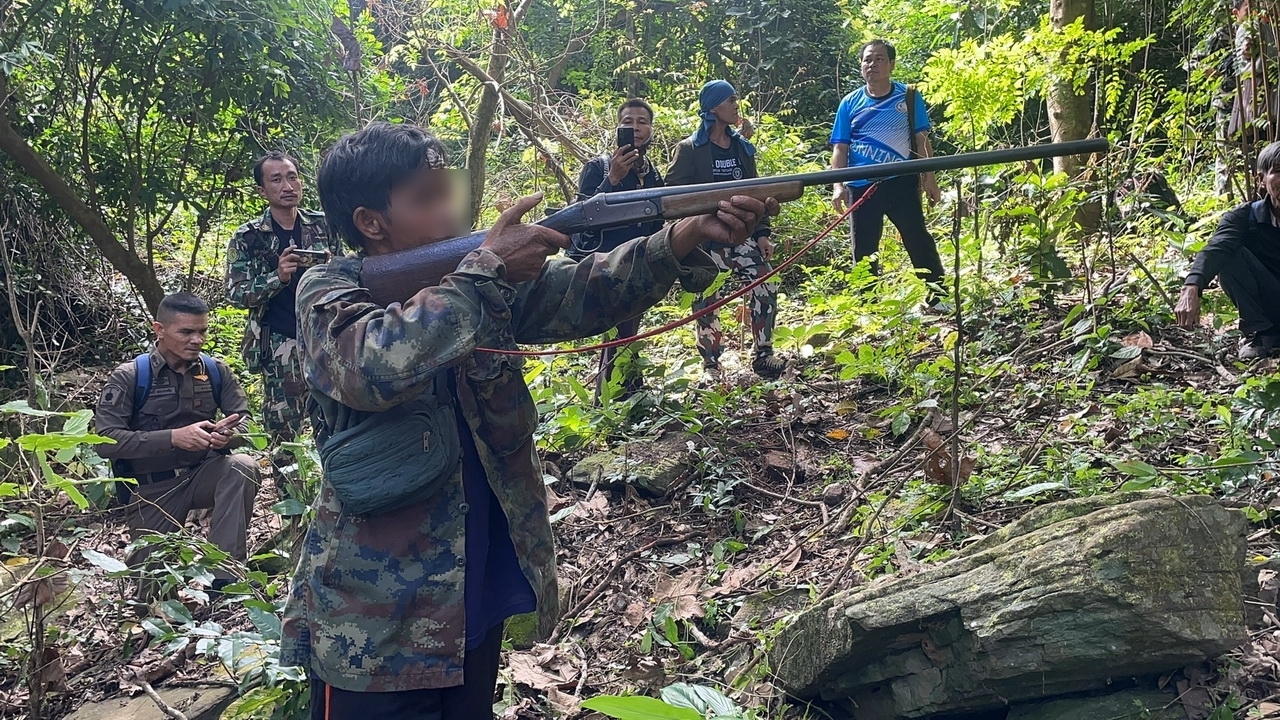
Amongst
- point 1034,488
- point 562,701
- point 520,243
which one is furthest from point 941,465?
point 520,243

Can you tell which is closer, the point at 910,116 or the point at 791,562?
the point at 791,562

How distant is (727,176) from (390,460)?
4.21 metres

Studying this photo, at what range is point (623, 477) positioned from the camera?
4750mm

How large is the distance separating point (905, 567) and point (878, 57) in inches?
172

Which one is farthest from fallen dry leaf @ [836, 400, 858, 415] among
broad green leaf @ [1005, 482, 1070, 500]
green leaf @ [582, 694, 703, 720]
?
green leaf @ [582, 694, 703, 720]

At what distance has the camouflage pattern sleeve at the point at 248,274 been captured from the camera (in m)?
4.79

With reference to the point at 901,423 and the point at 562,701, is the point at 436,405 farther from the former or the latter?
the point at 901,423

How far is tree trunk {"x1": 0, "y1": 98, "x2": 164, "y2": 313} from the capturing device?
8.23 metres

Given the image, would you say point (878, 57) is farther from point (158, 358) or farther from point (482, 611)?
point (482, 611)

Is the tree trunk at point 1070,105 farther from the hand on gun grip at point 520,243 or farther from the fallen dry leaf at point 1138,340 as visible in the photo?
the hand on gun grip at point 520,243

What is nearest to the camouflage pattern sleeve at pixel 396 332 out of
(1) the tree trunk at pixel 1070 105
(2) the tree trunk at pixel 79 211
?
(1) the tree trunk at pixel 1070 105

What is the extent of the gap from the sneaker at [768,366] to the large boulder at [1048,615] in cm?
345

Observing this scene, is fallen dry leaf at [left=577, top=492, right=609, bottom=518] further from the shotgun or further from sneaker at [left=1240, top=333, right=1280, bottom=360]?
sneaker at [left=1240, top=333, right=1280, bottom=360]

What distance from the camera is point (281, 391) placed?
5.01 metres
